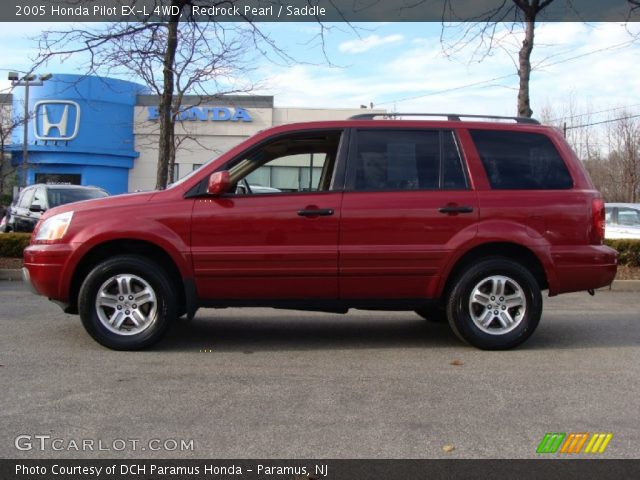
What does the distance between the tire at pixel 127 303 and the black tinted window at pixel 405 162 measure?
1.89 meters

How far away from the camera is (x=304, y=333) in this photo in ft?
21.9

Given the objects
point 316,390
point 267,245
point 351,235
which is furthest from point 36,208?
point 316,390

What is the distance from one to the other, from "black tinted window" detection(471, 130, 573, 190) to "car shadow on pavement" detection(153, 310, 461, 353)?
1.64m

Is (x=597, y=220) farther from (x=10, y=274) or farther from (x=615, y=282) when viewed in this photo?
(x=10, y=274)

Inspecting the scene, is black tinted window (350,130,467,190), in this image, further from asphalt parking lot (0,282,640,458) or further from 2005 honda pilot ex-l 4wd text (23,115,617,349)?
asphalt parking lot (0,282,640,458)

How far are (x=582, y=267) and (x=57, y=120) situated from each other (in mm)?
31229

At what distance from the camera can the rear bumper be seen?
579 cm

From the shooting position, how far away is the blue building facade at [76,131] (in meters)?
32.2

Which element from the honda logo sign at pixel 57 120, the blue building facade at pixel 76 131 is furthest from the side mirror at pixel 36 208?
the honda logo sign at pixel 57 120

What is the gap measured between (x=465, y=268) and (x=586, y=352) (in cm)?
137

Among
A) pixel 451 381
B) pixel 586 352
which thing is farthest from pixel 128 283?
pixel 586 352

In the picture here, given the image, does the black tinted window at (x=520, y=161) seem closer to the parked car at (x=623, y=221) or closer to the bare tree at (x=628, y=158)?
the parked car at (x=623, y=221)

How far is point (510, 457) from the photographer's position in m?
3.54
